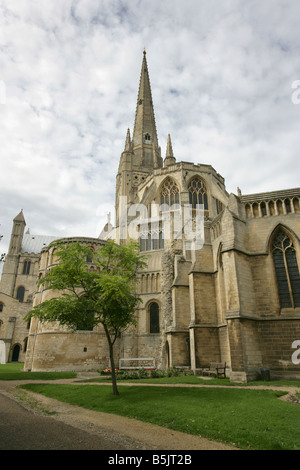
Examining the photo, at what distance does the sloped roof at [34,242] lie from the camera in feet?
207

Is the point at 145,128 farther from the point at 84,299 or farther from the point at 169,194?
the point at 84,299

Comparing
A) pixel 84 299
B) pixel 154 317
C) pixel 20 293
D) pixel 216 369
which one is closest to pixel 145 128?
pixel 154 317

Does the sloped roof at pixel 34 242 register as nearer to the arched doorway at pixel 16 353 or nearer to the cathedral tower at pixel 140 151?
the arched doorway at pixel 16 353

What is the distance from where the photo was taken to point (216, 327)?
17.4 m

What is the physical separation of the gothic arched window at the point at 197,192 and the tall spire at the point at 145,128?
15.1m

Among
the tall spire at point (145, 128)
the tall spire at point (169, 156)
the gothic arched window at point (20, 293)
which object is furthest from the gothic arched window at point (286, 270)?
the gothic arched window at point (20, 293)

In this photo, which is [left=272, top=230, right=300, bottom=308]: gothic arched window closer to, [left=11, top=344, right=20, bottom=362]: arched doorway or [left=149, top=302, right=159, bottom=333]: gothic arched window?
[left=149, top=302, right=159, bottom=333]: gothic arched window

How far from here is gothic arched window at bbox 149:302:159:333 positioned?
2909 centimetres

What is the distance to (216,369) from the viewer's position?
49.9 ft

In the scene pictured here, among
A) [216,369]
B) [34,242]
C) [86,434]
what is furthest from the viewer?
[34,242]

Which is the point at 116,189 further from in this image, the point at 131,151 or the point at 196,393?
the point at 196,393

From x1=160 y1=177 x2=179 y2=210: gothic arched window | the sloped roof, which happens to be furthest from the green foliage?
the sloped roof

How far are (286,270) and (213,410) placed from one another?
9.71 metres

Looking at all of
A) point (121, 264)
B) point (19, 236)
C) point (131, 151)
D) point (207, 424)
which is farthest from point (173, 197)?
point (19, 236)
